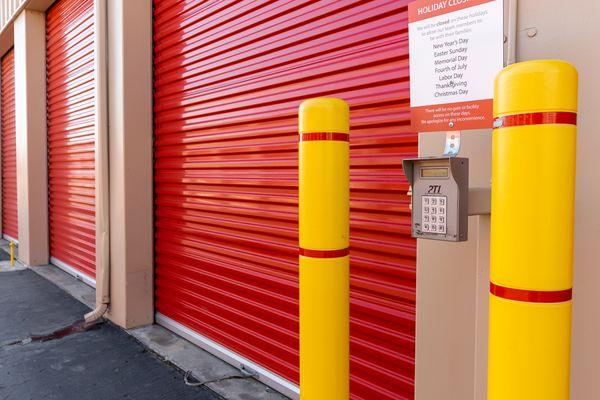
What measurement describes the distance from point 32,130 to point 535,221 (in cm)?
914

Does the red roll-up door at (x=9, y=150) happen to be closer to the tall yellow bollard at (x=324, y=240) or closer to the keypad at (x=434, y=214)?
the tall yellow bollard at (x=324, y=240)

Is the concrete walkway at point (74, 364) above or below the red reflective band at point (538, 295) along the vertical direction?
below

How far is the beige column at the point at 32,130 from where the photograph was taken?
8492mm

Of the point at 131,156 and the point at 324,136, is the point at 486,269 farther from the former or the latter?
the point at 131,156

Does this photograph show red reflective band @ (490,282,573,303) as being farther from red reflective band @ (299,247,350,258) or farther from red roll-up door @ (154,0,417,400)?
red roll-up door @ (154,0,417,400)

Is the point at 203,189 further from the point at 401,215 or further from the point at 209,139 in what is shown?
the point at 401,215

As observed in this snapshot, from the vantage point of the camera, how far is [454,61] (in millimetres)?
2039

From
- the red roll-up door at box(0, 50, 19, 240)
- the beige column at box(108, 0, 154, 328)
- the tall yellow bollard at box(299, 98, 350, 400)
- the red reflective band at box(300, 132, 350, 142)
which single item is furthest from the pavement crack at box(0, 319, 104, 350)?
the red roll-up door at box(0, 50, 19, 240)

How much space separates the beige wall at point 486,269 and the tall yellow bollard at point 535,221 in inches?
20.1

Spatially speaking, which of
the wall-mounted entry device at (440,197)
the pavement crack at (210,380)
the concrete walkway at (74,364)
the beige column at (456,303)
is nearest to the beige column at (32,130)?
the concrete walkway at (74,364)

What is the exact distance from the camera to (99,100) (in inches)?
211

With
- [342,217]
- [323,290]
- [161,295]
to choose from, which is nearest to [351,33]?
[342,217]

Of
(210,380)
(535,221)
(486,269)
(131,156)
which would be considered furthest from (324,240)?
(131,156)

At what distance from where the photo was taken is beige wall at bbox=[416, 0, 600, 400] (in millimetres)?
1831
